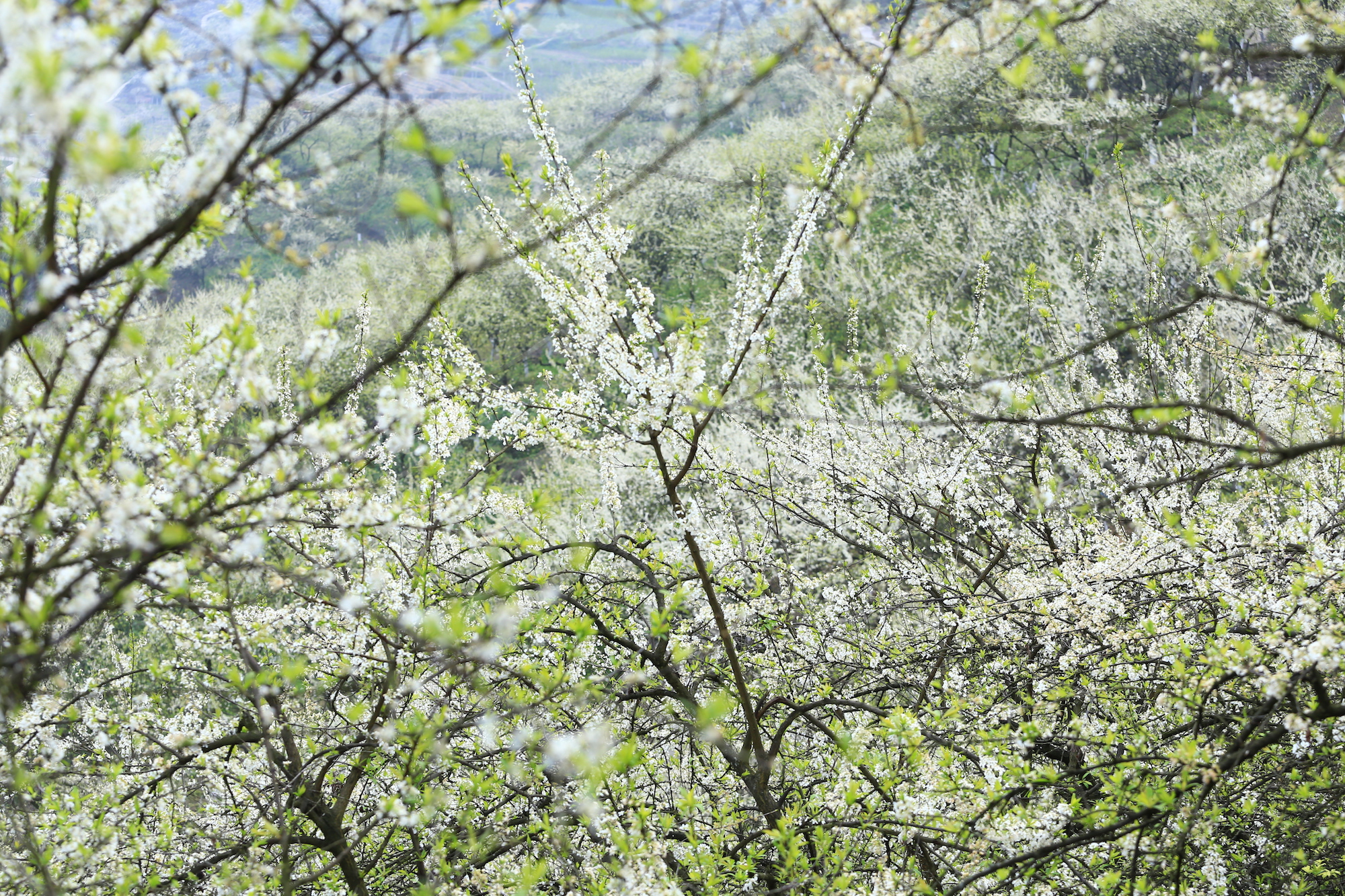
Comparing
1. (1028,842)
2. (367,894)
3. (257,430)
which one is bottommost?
(1028,842)

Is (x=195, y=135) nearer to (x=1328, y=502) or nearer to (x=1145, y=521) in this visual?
(x=1145, y=521)

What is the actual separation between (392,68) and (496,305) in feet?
84.3

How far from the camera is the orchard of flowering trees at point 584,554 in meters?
1.69

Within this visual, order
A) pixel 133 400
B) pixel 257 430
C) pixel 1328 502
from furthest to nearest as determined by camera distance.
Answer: pixel 1328 502, pixel 133 400, pixel 257 430

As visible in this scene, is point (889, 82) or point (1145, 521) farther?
point (1145, 521)

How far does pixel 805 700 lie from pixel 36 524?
3189mm

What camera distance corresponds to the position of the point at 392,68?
1.53 meters

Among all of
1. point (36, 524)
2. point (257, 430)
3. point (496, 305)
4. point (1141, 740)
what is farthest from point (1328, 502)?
point (496, 305)

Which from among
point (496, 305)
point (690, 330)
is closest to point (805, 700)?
point (690, 330)

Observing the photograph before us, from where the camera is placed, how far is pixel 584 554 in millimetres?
3006

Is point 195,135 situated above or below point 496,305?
below

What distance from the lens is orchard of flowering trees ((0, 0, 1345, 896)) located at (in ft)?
5.55

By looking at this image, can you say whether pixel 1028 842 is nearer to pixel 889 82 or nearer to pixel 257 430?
pixel 889 82

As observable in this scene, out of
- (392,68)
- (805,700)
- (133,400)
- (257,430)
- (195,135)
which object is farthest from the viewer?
(805,700)
